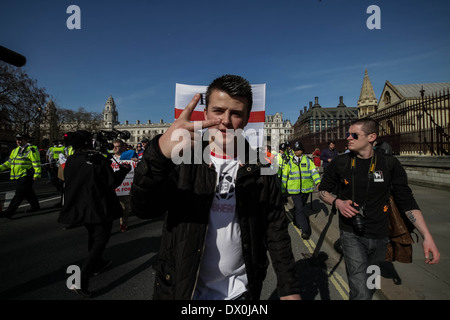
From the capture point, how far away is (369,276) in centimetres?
226

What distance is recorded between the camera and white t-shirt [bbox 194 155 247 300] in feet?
4.74

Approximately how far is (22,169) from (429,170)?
44.6 feet

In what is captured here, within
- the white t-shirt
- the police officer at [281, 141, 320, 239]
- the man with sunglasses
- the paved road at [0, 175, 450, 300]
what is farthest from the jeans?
the police officer at [281, 141, 320, 239]

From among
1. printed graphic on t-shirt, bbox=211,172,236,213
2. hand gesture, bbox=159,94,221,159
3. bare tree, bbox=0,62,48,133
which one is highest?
bare tree, bbox=0,62,48,133

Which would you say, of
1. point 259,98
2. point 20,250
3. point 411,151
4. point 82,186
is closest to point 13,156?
point 20,250

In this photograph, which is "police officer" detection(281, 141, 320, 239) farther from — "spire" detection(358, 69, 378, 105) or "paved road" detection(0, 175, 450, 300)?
"spire" detection(358, 69, 378, 105)

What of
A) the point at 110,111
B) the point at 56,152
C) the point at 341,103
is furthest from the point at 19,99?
the point at 341,103

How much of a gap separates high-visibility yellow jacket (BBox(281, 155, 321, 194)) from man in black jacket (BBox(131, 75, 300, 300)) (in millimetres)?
4411

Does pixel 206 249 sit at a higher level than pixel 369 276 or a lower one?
higher

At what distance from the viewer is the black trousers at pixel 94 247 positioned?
3004 mm

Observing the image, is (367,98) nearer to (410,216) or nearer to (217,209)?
(410,216)
